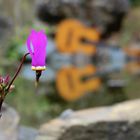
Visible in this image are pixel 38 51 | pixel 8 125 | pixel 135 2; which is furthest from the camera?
pixel 135 2

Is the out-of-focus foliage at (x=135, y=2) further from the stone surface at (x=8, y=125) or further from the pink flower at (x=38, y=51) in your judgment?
the pink flower at (x=38, y=51)

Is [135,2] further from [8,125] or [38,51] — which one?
[38,51]

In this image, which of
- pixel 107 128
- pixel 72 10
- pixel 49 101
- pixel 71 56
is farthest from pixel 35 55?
pixel 72 10

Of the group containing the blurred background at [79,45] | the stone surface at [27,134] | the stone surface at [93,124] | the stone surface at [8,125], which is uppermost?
the blurred background at [79,45]

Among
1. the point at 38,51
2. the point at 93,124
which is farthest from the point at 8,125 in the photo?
the point at 38,51

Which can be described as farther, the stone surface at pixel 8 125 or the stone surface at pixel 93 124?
the stone surface at pixel 93 124

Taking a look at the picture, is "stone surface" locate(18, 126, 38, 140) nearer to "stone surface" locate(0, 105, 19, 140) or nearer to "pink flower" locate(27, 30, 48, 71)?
"stone surface" locate(0, 105, 19, 140)

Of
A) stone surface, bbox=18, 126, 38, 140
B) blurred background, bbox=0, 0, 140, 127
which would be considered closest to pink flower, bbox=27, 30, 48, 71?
stone surface, bbox=18, 126, 38, 140

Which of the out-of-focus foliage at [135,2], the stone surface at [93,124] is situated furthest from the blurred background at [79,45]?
the stone surface at [93,124]
